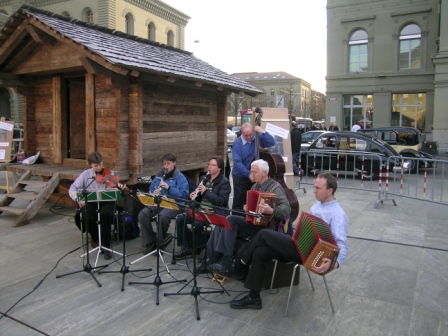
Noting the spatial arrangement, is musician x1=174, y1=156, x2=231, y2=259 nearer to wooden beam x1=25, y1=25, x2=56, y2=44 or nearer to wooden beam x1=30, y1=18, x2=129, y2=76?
wooden beam x1=30, y1=18, x2=129, y2=76

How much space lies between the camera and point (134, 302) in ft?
13.7

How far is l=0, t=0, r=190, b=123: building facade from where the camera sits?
33.1 meters

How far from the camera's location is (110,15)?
1288 inches

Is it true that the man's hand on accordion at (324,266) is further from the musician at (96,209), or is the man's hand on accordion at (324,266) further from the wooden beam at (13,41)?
the wooden beam at (13,41)

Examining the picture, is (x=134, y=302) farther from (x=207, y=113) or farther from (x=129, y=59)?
(x=207, y=113)

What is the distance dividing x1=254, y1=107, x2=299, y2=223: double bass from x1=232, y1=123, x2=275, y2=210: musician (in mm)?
133

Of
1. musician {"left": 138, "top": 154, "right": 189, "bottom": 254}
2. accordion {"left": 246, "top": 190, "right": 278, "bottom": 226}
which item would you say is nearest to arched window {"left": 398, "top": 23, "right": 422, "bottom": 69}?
musician {"left": 138, "top": 154, "right": 189, "bottom": 254}

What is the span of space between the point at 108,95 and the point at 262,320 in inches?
204

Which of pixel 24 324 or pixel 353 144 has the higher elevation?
pixel 353 144

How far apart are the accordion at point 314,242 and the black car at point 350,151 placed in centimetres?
928

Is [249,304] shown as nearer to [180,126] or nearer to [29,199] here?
[29,199]

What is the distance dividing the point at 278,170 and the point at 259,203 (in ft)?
6.16

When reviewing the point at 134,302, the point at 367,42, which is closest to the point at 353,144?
the point at 134,302

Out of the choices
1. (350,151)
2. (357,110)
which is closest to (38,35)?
(350,151)
